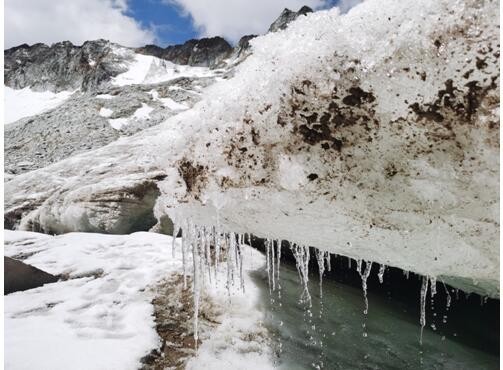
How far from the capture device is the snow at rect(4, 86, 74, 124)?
40281mm

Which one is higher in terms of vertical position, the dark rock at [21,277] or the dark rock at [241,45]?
the dark rock at [241,45]

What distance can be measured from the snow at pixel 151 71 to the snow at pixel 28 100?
7.88 metres

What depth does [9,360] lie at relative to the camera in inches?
118

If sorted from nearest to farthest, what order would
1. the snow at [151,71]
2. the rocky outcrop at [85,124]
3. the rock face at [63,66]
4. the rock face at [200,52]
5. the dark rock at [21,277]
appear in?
1. the dark rock at [21,277]
2. the rocky outcrop at [85,124]
3. the snow at [151,71]
4. the rock face at [63,66]
5. the rock face at [200,52]

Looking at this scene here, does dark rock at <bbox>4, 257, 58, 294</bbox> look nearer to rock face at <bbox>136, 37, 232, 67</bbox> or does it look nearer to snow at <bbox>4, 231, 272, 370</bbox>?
snow at <bbox>4, 231, 272, 370</bbox>

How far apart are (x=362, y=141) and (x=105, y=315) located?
339 centimetres

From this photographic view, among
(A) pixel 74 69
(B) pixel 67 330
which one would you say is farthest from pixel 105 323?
(A) pixel 74 69

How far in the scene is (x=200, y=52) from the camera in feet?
174

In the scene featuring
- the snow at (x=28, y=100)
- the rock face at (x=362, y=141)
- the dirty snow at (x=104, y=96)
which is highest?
the snow at (x=28, y=100)

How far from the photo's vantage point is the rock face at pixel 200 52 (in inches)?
2039

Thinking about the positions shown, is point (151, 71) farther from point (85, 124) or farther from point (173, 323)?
point (173, 323)

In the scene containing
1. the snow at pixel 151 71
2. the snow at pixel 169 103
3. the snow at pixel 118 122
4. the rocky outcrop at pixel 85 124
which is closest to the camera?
the rocky outcrop at pixel 85 124

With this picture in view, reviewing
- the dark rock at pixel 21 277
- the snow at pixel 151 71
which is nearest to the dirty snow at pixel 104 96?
the snow at pixel 151 71

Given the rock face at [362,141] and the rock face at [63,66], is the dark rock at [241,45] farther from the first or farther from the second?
the rock face at [362,141]
